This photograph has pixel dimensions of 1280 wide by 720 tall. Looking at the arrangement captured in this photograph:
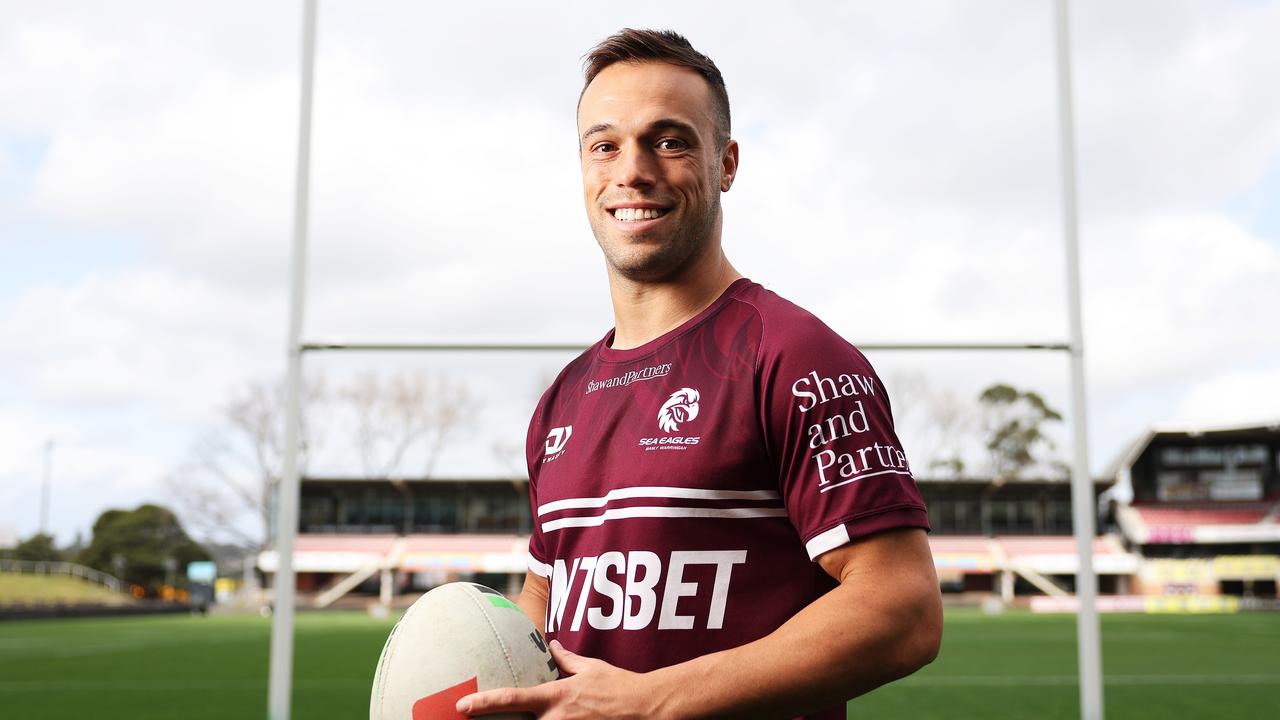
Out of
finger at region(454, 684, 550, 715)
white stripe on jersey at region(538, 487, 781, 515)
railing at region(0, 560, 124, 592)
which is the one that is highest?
white stripe on jersey at region(538, 487, 781, 515)

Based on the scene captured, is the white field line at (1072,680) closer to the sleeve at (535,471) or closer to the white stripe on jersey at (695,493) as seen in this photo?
the sleeve at (535,471)

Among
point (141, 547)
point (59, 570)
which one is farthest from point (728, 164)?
point (141, 547)

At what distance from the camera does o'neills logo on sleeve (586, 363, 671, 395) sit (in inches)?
49.2

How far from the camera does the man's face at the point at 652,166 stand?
1247 millimetres

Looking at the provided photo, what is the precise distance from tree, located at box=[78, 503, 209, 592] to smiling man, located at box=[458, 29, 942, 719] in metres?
39.5

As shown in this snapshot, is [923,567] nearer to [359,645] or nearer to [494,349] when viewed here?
[494,349]

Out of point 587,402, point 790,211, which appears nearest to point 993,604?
point 790,211

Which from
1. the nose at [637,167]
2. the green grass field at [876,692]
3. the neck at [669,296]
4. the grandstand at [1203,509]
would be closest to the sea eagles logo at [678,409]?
the neck at [669,296]

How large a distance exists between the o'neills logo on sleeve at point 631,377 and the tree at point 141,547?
39.4 meters

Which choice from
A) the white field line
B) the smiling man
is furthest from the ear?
the white field line

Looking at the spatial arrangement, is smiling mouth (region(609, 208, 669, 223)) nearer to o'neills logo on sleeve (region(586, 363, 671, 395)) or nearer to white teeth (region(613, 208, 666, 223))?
white teeth (region(613, 208, 666, 223))

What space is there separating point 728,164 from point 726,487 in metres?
0.47

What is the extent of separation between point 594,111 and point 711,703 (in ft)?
2.34

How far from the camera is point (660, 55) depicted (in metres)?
1.26
